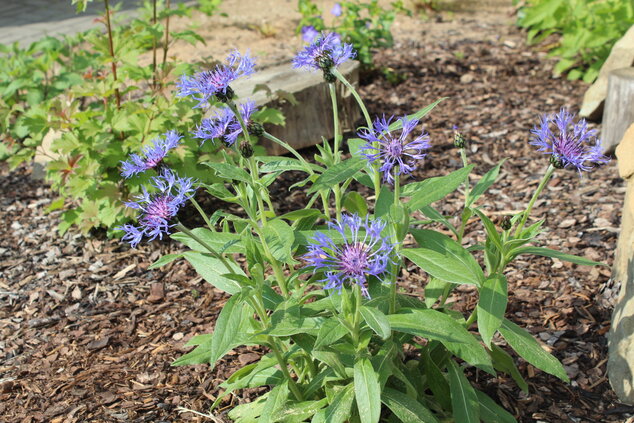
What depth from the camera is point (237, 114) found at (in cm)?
192

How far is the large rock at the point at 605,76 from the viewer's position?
4.85m

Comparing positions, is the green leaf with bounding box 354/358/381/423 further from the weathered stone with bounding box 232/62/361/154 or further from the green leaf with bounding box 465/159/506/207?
the weathered stone with bounding box 232/62/361/154

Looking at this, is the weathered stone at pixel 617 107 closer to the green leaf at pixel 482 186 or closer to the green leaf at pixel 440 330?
the green leaf at pixel 482 186

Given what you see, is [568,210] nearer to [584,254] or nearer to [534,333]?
[584,254]

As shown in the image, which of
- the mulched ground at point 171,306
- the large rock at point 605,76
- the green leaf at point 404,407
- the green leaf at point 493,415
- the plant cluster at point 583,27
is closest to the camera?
the green leaf at point 404,407

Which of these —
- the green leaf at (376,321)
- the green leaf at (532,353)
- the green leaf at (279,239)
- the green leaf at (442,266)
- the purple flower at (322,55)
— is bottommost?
the green leaf at (532,353)

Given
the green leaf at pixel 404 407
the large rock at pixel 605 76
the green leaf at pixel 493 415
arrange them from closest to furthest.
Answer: the green leaf at pixel 404 407
the green leaf at pixel 493 415
the large rock at pixel 605 76

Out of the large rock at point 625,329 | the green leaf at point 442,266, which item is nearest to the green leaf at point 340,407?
the green leaf at point 442,266

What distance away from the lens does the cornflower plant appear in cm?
176

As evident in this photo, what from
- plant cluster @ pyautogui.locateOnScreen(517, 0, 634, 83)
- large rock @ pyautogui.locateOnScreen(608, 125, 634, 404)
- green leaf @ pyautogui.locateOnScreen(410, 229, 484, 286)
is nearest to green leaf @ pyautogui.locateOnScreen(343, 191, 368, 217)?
green leaf @ pyautogui.locateOnScreen(410, 229, 484, 286)

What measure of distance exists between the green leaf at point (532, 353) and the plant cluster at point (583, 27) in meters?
4.08

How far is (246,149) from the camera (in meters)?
1.96

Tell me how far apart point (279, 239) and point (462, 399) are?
800 millimetres

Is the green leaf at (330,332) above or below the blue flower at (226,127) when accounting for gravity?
below
